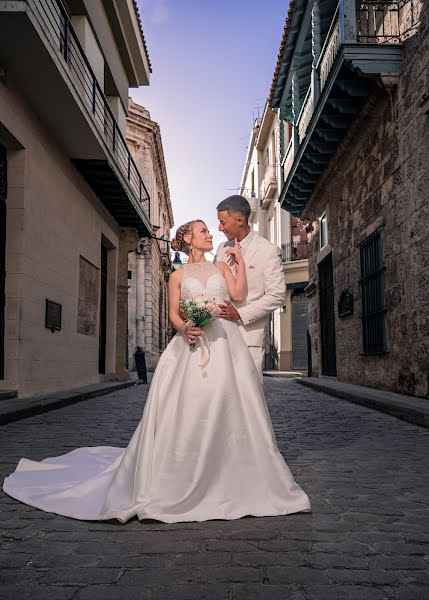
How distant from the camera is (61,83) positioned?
9.39 m

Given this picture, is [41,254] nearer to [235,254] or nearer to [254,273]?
[254,273]

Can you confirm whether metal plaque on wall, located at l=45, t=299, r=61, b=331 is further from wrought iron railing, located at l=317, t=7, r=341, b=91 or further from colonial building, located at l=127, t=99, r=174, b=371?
colonial building, located at l=127, t=99, r=174, b=371

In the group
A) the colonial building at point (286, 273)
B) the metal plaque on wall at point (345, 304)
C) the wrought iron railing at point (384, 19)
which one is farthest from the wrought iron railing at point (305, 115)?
the colonial building at point (286, 273)

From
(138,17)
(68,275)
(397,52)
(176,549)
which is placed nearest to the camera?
(176,549)

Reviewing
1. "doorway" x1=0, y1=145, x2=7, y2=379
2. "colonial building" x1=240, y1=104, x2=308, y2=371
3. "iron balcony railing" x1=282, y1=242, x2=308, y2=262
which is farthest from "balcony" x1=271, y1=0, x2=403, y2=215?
"iron balcony railing" x1=282, y1=242, x2=308, y2=262

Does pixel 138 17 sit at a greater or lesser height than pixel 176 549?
greater

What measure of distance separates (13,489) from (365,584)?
2.38m

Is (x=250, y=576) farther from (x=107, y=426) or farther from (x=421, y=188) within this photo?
(x=421, y=188)

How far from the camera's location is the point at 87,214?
47.0ft

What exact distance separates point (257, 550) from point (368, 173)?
974cm

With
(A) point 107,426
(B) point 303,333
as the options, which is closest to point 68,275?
(A) point 107,426

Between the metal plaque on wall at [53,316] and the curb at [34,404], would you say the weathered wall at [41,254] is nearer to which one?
the metal plaque on wall at [53,316]

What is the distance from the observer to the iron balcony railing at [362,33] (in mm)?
10016

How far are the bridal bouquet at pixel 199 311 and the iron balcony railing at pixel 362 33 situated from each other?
25.5 ft
